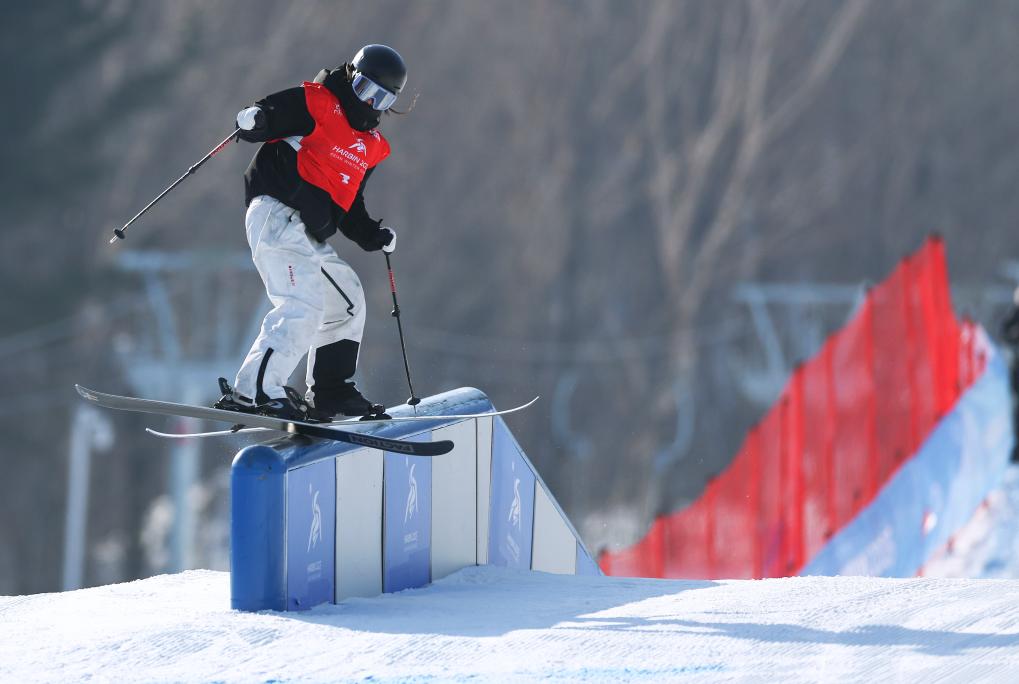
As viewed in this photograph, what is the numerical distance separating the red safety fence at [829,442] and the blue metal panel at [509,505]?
235 centimetres

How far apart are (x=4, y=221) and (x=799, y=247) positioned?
17854 mm

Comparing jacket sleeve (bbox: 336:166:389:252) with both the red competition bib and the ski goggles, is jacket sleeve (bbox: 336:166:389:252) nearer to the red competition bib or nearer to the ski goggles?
the red competition bib

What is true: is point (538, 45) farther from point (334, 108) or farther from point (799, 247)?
point (334, 108)

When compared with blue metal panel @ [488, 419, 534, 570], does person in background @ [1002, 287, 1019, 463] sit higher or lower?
higher

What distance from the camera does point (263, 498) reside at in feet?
17.4

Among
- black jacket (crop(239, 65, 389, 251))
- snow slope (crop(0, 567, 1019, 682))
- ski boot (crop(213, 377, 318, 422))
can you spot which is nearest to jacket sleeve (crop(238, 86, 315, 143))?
black jacket (crop(239, 65, 389, 251))

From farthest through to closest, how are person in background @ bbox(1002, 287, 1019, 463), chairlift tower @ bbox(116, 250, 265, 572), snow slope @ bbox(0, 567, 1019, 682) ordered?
chairlift tower @ bbox(116, 250, 265, 572) → person in background @ bbox(1002, 287, 1019, 463) → snow slope @ bbox(0, 567, 1019, 682)

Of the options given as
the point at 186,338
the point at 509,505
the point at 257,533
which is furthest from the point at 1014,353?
the point at 186,338

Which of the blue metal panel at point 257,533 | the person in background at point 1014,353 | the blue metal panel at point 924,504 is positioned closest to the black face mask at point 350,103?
the blue metal panel at point 257,533

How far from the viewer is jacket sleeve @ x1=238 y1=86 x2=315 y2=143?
19.1 ft

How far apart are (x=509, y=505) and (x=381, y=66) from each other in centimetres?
218

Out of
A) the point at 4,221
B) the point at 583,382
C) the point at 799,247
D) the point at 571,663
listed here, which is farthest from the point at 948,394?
the point at 799,247

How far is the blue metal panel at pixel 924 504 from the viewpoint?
918cm

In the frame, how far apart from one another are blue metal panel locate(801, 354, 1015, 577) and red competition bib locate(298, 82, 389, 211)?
4.21 m
